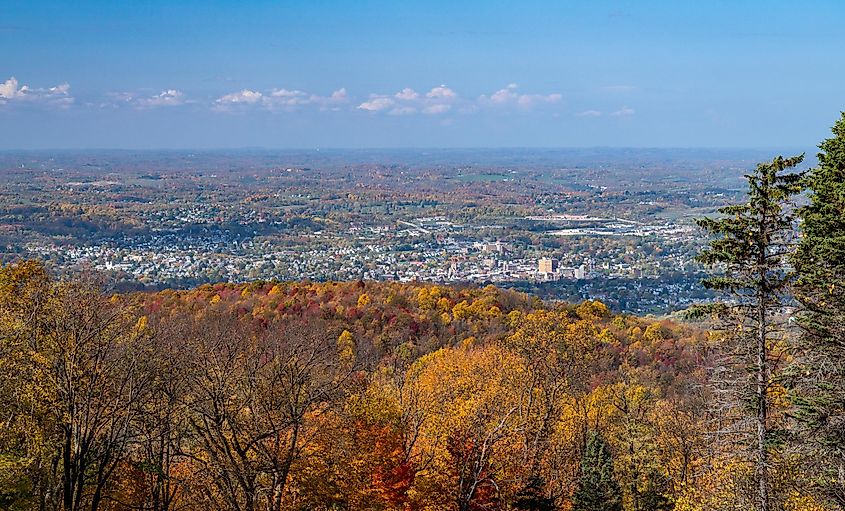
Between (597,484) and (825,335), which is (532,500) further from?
(825,335)

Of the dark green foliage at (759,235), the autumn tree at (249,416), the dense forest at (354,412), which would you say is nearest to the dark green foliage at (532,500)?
the dense forest at (354,412)

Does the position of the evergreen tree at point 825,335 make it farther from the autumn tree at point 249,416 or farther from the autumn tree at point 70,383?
the autumn tree at point 70,383

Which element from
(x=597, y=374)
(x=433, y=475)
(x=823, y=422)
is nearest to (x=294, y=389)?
(x=433, y=475)

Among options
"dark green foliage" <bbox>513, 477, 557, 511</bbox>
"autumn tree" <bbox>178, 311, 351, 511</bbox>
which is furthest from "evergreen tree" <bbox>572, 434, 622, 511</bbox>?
"autumn tree" <bbox>178, 311, 351, 511</bbox>

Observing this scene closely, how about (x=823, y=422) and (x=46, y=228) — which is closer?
(x=823, y=422)

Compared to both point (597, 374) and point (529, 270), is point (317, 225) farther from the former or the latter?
point (597, 374)
